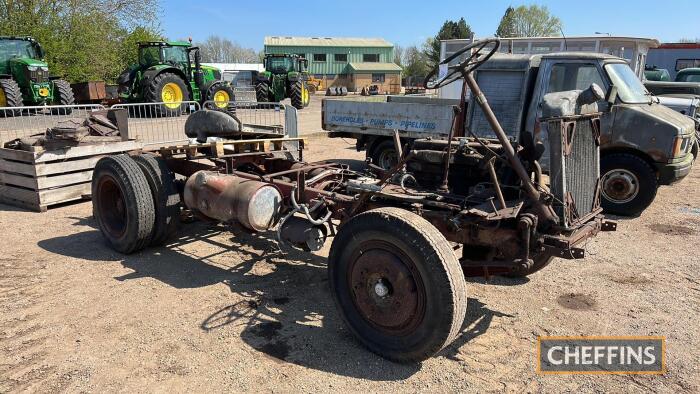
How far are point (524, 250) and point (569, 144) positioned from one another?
2.60 ft

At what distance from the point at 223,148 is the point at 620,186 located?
17.7 feet

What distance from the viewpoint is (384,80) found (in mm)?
55656

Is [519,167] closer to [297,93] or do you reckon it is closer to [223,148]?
[223,148]

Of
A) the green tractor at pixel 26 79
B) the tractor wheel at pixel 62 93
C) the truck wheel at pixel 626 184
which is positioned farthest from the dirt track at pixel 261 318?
the tractor wheel at pixel 62 93

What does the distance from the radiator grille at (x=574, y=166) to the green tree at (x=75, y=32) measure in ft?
88.0

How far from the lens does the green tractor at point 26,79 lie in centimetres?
1722

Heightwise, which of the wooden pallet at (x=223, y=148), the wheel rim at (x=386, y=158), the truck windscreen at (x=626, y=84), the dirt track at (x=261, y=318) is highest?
the truck windscreen at (x=626, y=84)

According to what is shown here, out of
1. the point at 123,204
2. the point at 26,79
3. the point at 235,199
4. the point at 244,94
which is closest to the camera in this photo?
the point at 235,199

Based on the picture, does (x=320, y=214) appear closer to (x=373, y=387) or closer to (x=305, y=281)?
(x=305, y=281)

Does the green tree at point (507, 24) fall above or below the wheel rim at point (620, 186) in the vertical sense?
above

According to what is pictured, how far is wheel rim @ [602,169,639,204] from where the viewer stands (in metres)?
6.98

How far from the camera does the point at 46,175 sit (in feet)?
22.4

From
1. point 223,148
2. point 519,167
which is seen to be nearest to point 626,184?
point 519,167

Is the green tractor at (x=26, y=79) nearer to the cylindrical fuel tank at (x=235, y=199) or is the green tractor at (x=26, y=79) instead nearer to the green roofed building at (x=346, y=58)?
the cylindrical fuel tank at (x=235, y=199)
